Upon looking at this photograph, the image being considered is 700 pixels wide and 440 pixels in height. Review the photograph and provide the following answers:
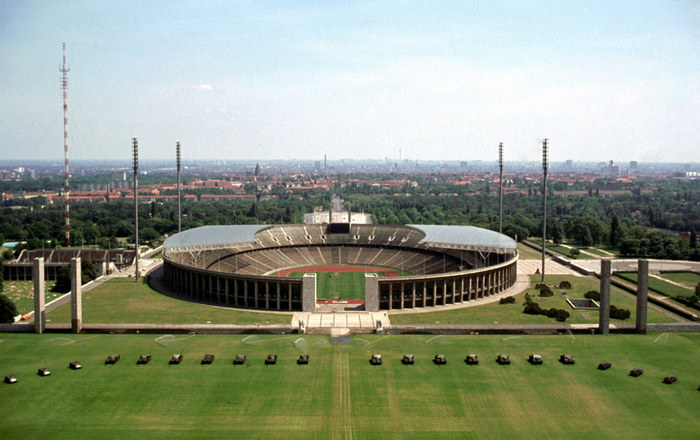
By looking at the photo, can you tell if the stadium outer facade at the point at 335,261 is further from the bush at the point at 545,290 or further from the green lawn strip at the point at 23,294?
the green lawn strip at the point at 23,294

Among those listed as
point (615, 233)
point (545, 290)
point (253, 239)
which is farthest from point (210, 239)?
point (615, 233)

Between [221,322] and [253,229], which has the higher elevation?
[253,229]

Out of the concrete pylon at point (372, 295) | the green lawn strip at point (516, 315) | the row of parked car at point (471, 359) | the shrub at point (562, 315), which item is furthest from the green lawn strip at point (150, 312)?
the shrub at point (562, 315)

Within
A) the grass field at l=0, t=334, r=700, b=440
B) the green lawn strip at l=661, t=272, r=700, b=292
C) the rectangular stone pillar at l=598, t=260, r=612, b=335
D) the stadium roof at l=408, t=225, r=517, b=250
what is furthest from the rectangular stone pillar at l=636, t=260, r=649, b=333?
the green lawn strip at l=661, t=272, r=700, b=292

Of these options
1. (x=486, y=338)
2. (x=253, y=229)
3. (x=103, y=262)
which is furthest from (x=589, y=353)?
(x=103, y=262)

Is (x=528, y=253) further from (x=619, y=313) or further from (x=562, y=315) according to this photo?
(x=562, y=315)

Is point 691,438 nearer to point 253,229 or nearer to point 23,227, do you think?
point 253,229
